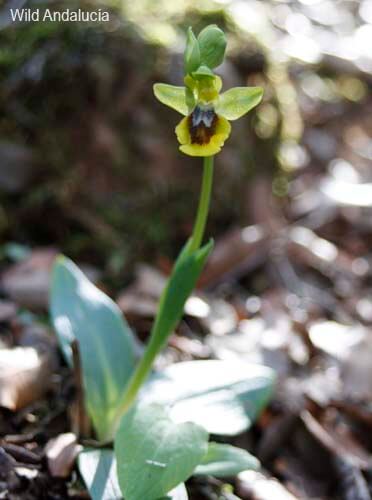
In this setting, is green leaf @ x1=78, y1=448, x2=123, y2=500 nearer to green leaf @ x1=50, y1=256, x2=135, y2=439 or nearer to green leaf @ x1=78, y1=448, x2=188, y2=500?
green leaf @ x1=78, y1=448, x2=188, y2=500

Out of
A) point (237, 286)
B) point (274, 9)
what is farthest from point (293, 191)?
point (274, 9)

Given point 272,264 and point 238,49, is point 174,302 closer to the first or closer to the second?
point 272,264

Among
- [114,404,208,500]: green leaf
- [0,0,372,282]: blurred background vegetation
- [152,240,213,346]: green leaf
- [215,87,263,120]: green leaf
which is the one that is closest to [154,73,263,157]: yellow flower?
[215,87,263,120]: green leaf

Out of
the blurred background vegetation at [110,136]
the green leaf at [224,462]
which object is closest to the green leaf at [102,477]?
the green leaf at [224,462]

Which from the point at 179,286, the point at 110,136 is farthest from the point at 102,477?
the point at 110,136

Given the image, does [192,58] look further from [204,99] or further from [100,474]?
[100,474]

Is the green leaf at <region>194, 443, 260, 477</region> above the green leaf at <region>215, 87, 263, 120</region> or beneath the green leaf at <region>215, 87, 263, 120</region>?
beneath

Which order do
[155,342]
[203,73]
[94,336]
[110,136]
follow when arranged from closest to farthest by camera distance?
[203,73] < [155,342] < [94,336] < [110,136]
